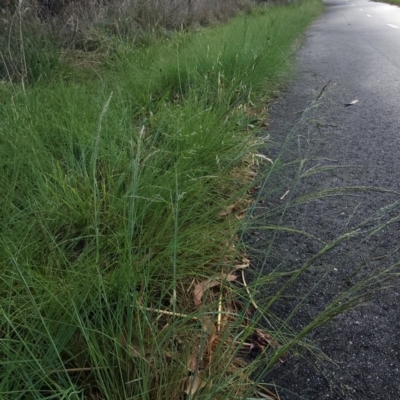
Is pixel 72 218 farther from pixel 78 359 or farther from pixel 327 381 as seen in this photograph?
pixel 327 381

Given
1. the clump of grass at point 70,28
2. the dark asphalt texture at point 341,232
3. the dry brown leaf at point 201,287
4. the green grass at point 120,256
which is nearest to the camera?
the green grass at point 120,256

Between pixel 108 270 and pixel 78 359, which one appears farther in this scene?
pixel 108 270

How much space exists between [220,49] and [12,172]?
8.97 ft

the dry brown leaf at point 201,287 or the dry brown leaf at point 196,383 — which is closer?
the dry brown leaf at point 196,383

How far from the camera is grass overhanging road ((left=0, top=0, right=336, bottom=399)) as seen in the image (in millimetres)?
1062

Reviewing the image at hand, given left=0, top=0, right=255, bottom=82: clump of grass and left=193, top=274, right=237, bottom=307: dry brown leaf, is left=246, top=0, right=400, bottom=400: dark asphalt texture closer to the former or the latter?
left=193, top=274, right=237, bottom=307: dry brown leaf

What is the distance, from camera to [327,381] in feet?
3.87

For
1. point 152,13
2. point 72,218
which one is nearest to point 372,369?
point 72,218

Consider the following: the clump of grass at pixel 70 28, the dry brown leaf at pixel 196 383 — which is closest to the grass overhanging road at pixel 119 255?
the dry brown leaf at pixel 196 383

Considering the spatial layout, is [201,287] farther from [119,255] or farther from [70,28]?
[70,28]

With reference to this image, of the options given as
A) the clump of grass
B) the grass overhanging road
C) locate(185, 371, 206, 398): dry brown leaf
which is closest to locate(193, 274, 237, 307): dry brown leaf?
the grass overhanging road

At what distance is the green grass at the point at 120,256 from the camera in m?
1.05

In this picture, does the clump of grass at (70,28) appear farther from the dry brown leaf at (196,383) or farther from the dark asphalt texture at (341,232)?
the dry brown leaf at (196,383)

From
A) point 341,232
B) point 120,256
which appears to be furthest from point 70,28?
point 120,256
